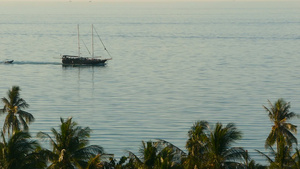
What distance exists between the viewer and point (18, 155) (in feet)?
131

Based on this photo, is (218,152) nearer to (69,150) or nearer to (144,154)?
(144,154)

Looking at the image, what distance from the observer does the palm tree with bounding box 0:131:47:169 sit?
3922 centimetres

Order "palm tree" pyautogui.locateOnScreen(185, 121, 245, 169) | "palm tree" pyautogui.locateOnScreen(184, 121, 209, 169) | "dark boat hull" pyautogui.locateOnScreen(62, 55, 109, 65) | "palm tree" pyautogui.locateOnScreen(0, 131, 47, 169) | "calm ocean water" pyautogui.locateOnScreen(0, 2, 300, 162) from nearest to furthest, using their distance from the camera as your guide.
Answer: "palm tree" pyautogui.locateOnScreen(0, 131, 47, 169)
"palm tree" pyautogui.locateOnScreen(185, 121, 245, 169)
"palm tree" pyautogui.locateOnScreen(184, 121, 209, 169)
"calm ocean water" pyautogui.locateOnScreen(0, 2, 300, 162)
"dark boat hull" pyautogui.locateOnScreen(62, 55, 109, 65)

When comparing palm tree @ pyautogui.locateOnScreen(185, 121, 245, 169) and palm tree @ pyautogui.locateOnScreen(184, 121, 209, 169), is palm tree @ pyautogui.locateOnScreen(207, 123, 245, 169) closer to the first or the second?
palm tree @ pyautogui.locateOnScreen(185, 121, 245, 169)

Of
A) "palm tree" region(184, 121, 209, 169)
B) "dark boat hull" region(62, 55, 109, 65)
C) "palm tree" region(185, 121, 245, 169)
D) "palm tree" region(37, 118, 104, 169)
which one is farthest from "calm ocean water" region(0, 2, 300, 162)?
"palm tree" region(37, 118, 104, 169)

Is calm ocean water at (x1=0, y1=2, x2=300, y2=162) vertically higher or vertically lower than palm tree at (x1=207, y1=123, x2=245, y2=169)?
higher

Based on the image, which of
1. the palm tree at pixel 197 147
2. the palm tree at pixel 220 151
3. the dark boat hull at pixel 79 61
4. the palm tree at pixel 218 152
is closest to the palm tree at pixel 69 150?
the palm tree at pixel 197 147

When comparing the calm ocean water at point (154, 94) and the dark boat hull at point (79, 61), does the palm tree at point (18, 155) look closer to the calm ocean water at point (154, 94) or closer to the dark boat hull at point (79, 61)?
the calm ocean water at point (154, 94)

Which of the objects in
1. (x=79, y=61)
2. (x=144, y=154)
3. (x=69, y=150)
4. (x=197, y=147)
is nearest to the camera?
(x=144, y=154)

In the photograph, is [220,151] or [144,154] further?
[220,151]

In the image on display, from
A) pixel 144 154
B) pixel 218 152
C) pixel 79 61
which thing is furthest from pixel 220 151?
pixel 79 61

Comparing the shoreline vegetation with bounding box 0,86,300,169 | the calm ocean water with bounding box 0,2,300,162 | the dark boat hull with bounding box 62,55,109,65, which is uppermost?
the dark boat hull with bounding box 62,55,109,65

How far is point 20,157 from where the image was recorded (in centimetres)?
3981

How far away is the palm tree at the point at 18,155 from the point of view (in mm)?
39219
